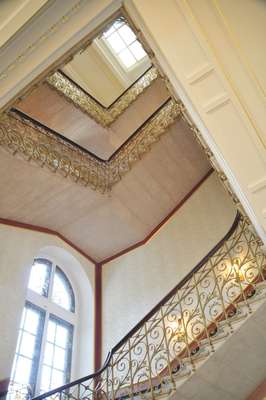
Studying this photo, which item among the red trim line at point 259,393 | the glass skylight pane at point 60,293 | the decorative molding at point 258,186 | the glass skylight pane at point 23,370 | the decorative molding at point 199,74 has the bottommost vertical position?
the red trim line at point 259,393

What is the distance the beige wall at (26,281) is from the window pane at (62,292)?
0.20 m

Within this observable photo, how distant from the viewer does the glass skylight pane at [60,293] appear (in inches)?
337

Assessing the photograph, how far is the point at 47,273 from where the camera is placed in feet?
28.6

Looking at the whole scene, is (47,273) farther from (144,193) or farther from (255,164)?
(255,164)

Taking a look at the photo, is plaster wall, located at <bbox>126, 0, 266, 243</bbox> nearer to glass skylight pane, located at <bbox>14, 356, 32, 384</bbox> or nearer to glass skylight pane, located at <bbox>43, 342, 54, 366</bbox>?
glass skylight pane, located at <bbox>14, 356, 32, 384</bbox>

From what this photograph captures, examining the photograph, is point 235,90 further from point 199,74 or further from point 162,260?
point 162,260

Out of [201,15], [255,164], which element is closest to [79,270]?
[255,164]

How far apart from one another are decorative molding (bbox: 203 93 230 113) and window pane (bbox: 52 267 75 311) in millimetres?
6189

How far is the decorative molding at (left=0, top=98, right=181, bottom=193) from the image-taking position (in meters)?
7.04

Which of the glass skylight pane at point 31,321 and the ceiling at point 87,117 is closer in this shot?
the glass skylight pane at point 31,321

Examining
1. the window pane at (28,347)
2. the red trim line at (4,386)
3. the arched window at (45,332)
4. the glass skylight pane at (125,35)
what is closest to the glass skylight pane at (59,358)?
the arched window at (45,332)

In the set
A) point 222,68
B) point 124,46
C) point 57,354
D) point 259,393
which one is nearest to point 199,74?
point 222,68

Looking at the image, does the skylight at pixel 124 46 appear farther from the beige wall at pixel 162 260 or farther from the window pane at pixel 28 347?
the window pane at pixel 28 347

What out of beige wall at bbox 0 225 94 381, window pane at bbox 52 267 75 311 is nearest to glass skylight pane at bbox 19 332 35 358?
beige wall at bbox 0 225 94 381
